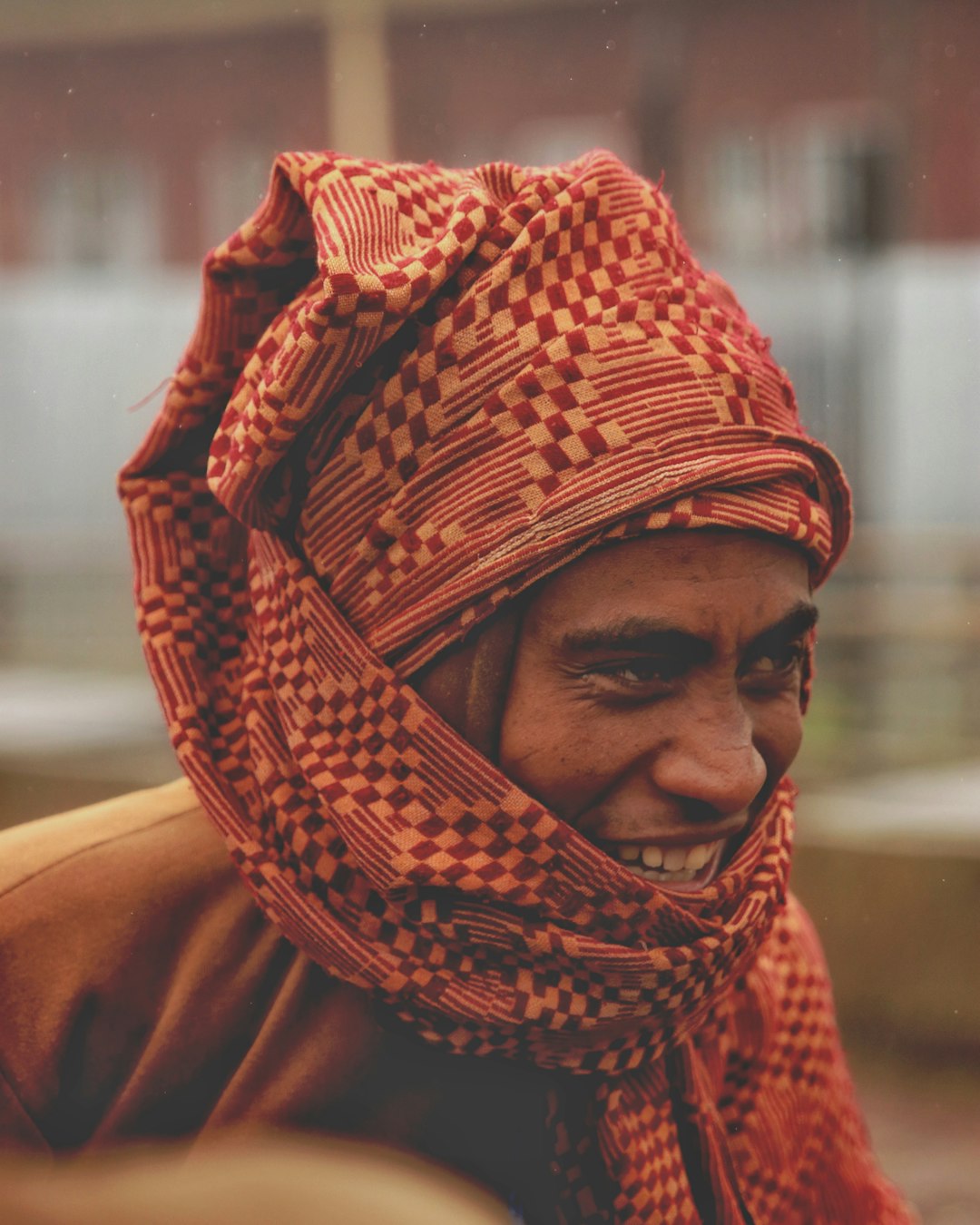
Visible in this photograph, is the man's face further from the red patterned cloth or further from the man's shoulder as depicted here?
the man's shoulder

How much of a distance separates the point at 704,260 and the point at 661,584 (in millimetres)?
6662

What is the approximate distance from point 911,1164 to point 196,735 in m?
3.30

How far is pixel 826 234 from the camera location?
7984 millimetres

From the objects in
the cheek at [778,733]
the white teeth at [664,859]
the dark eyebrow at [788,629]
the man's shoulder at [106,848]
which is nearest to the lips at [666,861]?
the white teeth at [664,859]

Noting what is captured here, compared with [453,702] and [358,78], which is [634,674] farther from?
[358,78]

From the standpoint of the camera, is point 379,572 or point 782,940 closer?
point 379,572

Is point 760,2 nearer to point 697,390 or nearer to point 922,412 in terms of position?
point 922,412

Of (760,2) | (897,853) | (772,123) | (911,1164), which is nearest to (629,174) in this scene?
(897,853)

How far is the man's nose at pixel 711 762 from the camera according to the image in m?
1.48

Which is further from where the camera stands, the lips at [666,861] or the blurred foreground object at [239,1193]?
the lips at [666,861]

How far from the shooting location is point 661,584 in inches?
58.5

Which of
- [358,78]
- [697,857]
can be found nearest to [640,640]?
[697,857]

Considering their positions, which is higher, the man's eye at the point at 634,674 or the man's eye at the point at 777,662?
the man's eye at the point at 634,674

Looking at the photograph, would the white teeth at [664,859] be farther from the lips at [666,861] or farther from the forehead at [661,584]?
the forehead at [661,584]
